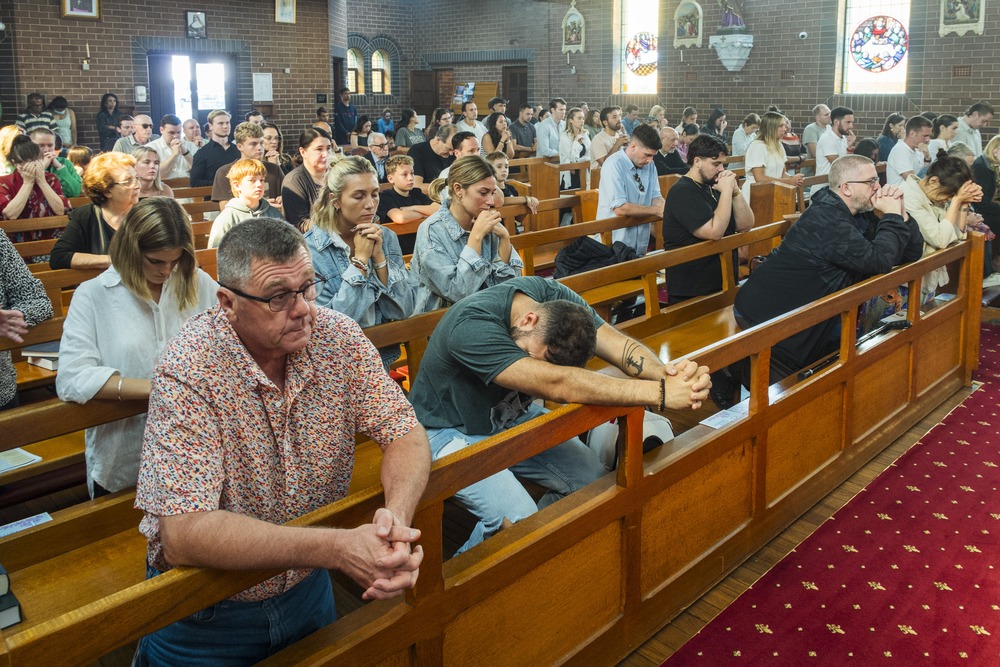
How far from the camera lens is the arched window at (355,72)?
830 inches

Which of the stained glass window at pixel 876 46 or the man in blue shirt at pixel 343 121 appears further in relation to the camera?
the man in blue shirt at pixel 343 121

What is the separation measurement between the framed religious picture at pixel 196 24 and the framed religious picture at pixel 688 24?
8192 millimetres

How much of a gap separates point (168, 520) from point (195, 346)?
337 millimetres

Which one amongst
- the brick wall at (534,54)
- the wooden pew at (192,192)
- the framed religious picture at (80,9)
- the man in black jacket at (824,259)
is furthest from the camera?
the brick wall at (534,54)

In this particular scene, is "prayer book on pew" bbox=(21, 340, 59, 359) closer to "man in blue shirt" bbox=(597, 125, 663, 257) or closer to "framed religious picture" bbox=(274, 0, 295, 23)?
"man in blue shirt" bbox=(597, 125, 663, 257)

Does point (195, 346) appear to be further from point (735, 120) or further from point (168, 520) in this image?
point (735, 120)

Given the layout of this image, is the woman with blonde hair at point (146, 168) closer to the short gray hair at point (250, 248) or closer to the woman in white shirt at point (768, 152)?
the short gray hair at point (250, 248)

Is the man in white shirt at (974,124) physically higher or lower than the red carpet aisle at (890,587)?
higher

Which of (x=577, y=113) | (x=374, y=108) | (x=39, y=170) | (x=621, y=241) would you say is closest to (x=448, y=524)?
(x=621, y=241)

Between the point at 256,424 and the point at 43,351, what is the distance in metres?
2.75

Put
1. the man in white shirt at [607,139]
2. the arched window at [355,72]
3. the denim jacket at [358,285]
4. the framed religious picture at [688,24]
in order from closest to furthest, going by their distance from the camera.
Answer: the denim jacket at [358,285], the man in white shirt at [607,139], the framed religious picture at [688,24], the arched window at [355,72]

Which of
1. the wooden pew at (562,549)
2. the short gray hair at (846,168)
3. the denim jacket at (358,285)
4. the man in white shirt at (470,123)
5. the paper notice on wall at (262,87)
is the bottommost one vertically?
the wooden pew at (562,549)

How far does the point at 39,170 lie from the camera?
618 cm

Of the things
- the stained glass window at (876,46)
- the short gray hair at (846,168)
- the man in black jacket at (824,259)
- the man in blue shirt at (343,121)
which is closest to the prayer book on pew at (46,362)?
the man in black jacket at (824,259)
